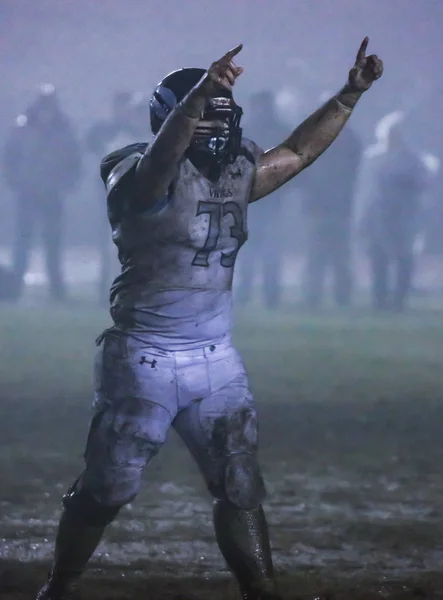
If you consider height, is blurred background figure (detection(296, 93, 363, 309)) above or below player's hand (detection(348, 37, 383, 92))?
below

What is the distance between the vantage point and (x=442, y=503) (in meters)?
2.79

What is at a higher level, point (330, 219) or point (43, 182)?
point (43, 182)

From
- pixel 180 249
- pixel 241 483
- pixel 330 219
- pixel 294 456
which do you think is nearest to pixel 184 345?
pixel 180 249

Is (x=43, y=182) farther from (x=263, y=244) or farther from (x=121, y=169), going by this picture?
(x=121, y=169)

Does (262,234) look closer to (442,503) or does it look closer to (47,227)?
(47,227)

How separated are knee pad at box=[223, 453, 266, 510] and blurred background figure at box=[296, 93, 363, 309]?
42.4 inches

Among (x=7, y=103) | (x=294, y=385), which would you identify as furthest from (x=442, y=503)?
(x=7, y=103)

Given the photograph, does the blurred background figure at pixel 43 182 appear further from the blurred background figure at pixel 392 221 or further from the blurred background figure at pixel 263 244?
the blurred background figure at pixel 392 221

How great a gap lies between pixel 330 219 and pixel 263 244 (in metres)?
0.24

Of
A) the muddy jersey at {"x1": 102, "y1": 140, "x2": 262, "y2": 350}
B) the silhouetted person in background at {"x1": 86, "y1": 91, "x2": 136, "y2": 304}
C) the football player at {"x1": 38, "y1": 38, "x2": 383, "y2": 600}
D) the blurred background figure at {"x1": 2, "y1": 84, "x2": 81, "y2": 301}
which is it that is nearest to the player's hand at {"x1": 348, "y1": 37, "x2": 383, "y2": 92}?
the football player at {"x1": 38, "y1": 38, "x2": 383, "y2": 600}

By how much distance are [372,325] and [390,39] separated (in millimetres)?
935

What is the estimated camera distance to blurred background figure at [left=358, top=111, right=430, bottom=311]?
3.02 metres

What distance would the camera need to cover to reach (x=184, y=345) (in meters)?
2.09

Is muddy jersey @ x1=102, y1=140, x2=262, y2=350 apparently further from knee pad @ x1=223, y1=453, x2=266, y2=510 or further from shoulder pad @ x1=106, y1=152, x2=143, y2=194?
knee pad @ x1=223, y1=453, x2=266, y2=510
